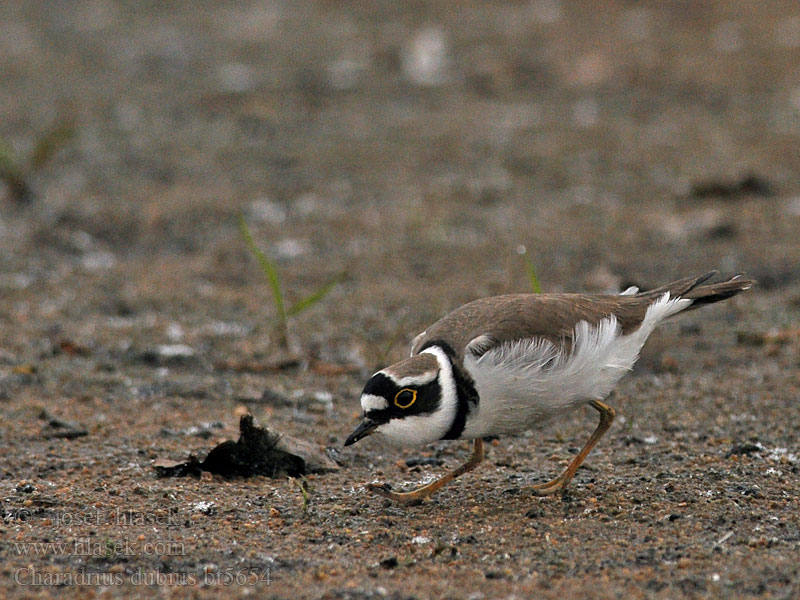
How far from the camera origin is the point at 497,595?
340cm

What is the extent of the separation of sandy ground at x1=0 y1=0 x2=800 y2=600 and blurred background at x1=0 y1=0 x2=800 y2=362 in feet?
0.12

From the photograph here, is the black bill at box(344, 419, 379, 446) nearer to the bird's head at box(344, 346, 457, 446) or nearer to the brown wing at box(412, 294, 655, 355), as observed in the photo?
the bird's head at box(344, 346, 457, 446)

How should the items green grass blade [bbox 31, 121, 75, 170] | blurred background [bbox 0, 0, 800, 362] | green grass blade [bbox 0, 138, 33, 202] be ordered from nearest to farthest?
blurred background [bbox 0, 0, 800, 362] < green grass blade [bbox 31, 121, 75, 170] < green grass blade [bbox 0, 138, 33, 202]

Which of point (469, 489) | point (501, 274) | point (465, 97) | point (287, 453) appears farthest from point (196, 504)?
point (465, 97)

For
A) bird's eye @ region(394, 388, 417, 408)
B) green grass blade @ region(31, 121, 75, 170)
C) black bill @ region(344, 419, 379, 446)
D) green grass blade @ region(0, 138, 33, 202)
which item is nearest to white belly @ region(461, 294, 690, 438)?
bird's eye @ region(394, 388, 417, 408)

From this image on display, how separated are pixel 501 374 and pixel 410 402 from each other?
36 cm

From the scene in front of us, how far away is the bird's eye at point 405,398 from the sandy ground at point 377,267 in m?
0.44

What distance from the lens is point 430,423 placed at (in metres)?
4.11

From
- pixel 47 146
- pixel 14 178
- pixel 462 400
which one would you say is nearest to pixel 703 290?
pixel 462 400

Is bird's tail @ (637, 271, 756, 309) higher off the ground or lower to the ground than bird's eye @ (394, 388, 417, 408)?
higher

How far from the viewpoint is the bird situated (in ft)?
13.4

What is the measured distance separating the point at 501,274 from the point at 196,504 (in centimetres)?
346

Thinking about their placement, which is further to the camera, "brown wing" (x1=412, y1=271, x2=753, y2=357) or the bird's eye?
"brown wing" (x1=412, y1=271, x2=753, y2=357)

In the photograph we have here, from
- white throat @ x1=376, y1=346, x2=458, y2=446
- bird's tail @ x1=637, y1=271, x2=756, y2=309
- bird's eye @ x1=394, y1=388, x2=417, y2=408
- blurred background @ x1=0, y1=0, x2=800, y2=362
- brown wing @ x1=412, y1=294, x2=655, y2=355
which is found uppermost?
blurred background @ x1=0, y1=0, x2=800, y2=362
